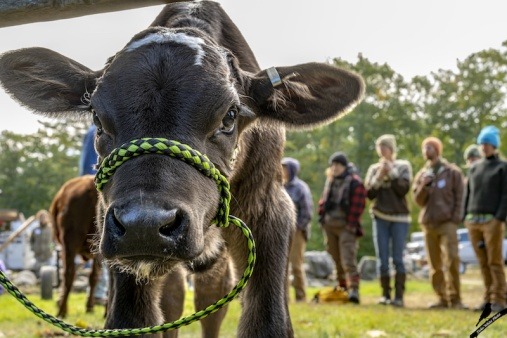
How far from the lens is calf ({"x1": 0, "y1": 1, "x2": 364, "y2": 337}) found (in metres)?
2.69

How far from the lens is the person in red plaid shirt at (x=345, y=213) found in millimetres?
10398

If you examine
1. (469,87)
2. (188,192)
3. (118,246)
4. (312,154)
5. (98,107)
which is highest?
(469,87)

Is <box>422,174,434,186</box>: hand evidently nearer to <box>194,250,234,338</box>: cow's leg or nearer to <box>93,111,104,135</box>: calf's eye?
<box>194,250,234,338</box>: cow's leg

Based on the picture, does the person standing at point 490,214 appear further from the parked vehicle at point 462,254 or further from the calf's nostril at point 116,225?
the parked vehicle at point 462,254

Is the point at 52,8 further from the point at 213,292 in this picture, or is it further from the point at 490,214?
the point at 490,214

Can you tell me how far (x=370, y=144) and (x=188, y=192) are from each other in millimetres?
36792

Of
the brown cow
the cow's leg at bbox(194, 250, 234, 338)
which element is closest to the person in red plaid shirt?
the brown cow

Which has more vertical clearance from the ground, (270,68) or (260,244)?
(270,68)

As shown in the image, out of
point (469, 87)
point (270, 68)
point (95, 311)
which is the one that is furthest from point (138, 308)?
point (469, 87)

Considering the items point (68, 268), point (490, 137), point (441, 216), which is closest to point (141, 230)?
point (68, 268)

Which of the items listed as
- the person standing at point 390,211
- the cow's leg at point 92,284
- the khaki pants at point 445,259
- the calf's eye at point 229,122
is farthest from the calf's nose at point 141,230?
the person standing at point 390,211

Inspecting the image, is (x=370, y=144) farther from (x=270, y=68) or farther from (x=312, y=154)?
(x=270, y=68)

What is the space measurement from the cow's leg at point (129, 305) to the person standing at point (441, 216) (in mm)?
6724

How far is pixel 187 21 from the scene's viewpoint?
418 cm
